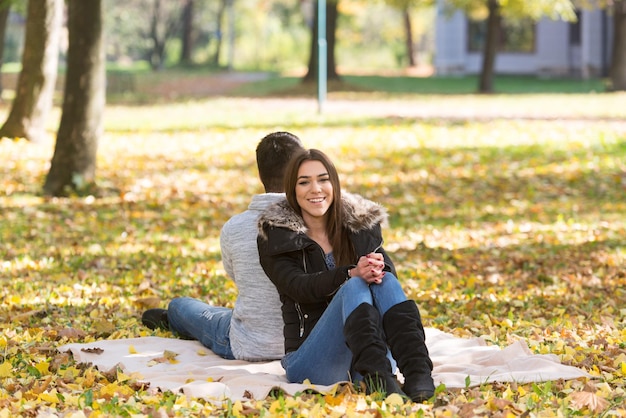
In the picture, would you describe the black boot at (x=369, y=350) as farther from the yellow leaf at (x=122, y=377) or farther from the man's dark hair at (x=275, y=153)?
the yellow leaf at (x=122, y=377)

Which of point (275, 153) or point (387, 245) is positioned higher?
point (275, 153)

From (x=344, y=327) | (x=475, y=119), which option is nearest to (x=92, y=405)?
(x=344, y=327)

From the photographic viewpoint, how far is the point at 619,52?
3325 cm

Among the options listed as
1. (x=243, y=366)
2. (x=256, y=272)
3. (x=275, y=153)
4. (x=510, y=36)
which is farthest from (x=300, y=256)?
(x=510, y=36)

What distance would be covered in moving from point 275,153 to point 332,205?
1.49 feet

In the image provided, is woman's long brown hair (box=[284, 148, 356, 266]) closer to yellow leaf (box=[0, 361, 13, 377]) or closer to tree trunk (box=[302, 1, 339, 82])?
yellow leaf (box=[0, 361, 13, 377])

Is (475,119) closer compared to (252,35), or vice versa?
(475,119)

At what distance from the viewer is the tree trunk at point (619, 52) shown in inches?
1288

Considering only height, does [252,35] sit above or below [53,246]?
above

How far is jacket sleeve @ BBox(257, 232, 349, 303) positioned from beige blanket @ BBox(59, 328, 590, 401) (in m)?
0.45

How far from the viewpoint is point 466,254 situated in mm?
10062

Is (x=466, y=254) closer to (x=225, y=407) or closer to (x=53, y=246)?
(x=53, y=246)

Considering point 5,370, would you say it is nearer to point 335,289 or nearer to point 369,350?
point 335,289

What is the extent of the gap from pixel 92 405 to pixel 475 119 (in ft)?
58.9
